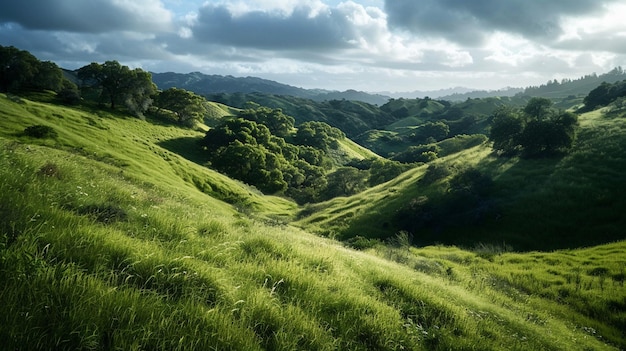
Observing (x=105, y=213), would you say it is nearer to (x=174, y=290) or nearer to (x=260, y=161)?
(x=174, y=290)

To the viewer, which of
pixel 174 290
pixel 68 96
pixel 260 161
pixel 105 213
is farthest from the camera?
pixel 260 161

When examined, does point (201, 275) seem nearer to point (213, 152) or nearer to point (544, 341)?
point (544, 341)

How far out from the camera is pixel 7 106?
173 feet

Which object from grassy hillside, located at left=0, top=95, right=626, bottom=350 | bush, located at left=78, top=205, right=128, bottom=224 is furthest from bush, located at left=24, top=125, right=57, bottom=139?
bush, located at left=78, top=205, right=128, bottom=224

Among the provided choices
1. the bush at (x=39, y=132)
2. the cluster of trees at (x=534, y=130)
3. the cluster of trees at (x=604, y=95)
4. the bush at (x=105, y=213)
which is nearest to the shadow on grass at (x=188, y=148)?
the bush at (x=39, y=132)

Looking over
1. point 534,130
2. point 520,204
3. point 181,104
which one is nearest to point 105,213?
point 520,204

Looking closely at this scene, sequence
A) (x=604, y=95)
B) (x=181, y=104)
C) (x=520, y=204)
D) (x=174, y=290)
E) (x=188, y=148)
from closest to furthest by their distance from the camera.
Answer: (x=174, y=290) → (x=520, y=204) → (x=188, y=148) → (x=181, y=104) → (x=604, y=95)

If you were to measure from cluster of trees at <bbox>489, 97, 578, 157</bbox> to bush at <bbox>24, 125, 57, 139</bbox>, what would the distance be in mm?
75710

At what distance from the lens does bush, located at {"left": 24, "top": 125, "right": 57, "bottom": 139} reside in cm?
4500

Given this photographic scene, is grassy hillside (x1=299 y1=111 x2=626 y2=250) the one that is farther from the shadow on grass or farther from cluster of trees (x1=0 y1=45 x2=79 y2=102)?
cluster of trees (x1=0 y1=45 x2=79 y2=102)

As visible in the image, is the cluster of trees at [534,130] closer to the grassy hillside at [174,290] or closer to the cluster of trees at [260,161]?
the cluster of trees at [260,161]

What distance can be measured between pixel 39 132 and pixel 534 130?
78895 millimetres

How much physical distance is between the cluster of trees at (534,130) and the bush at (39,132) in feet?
248

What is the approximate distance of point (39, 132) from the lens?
150 ft
